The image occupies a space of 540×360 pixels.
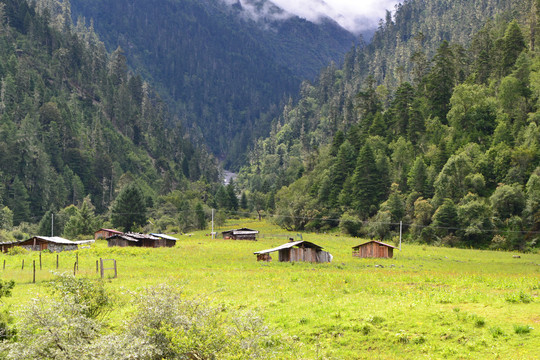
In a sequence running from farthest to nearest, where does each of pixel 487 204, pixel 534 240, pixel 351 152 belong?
pixel 351 152 < pixel 487 204 < pixel 534 240

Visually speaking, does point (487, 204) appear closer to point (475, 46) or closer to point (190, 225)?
point (475, 46)

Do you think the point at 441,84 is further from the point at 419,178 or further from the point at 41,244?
the point at 41,244

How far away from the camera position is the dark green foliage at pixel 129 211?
138 m

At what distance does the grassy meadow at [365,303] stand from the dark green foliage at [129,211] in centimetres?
7510

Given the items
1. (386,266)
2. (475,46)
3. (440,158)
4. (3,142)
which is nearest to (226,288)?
(386,266)

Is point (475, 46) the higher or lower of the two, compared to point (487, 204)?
higher

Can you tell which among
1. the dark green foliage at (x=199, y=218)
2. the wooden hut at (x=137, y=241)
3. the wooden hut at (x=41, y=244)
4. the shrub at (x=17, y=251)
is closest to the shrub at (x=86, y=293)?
the shrub at (x=17, y=251)

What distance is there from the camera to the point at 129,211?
139000mm

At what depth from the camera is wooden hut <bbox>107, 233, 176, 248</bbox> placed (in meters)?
96.0

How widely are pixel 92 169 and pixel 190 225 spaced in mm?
67865

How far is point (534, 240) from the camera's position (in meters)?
82.8

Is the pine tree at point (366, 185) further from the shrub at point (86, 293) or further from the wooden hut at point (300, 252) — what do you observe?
the shrub at point (86, 293)

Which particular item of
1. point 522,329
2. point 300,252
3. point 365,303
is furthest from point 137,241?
point 522,329

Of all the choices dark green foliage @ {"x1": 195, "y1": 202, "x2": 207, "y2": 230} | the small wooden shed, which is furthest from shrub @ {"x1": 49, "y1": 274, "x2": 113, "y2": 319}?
dark green foliage @ {"x1": 195, "y1": 202, "x2": 207, "y2": 230}
